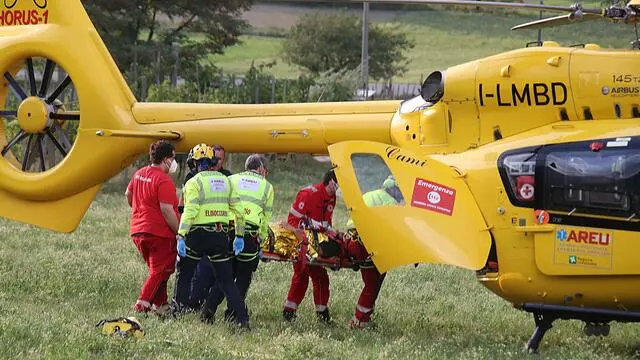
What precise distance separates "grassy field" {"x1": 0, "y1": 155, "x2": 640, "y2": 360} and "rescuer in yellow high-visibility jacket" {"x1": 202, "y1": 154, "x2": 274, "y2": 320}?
0.36 meters

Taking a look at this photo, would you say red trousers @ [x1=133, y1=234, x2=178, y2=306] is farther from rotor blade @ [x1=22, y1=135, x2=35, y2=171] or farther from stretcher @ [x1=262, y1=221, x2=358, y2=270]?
rotor blade @ [x1=22, y1=135, x2=35, y2=171]

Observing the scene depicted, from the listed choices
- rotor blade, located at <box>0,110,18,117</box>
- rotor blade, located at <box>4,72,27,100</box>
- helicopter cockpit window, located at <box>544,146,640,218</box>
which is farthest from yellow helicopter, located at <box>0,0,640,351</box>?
rotor blade, located at <box>0,110,18,117</box>

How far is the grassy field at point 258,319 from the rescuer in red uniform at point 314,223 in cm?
18

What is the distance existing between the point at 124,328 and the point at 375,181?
8.77 feet

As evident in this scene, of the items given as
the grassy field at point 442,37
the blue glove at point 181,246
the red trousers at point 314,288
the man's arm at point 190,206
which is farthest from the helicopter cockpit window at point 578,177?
the grassy field at point 442,37

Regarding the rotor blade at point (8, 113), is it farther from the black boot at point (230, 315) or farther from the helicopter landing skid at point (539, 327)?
the helicopter landing skid at point (539, 327)

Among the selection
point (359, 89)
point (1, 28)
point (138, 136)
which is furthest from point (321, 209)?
point (359, 89)

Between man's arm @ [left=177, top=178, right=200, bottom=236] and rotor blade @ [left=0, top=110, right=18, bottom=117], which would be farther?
rotor blade @ [left=0, top=110, right=18, bottom=117]

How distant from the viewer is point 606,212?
8.53m

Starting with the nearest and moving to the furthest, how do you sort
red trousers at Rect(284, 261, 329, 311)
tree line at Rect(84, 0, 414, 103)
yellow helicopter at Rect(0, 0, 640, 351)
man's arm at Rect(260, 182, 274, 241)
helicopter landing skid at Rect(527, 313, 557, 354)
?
yellow helicopter at Rect(0, 0, 640, 351) < helicopter landing skid at Rect(527, 313, 557, 354) < man's arm at Rect(260, 182, 274, 241) < red trousers at Rect(284, 261, 329, 311) < tree line at Rect(84, 0, 414, 103)

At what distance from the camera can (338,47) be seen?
45656 mm

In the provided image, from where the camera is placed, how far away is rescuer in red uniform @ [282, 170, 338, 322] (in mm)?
10242

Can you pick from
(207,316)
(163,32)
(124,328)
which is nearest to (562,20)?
(207,316)

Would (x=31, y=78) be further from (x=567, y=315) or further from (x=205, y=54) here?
(x=205, y=54)
